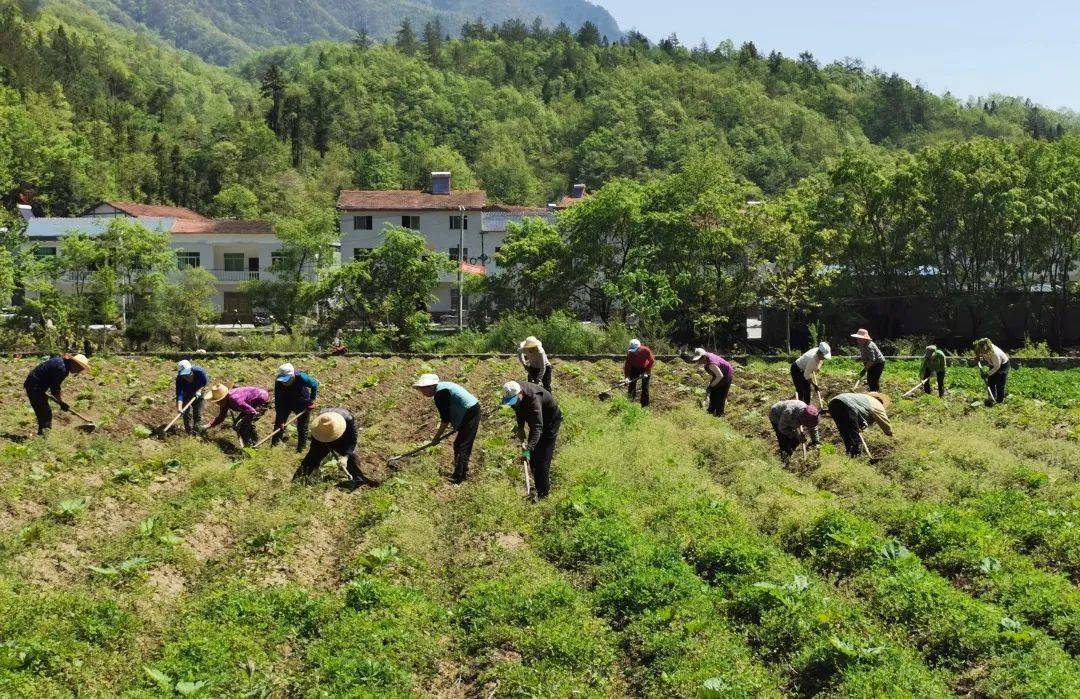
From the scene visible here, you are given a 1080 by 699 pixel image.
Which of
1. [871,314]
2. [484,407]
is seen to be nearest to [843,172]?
[871,314]

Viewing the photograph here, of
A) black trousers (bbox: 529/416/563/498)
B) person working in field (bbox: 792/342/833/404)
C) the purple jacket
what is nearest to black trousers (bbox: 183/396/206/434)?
the purple jacket

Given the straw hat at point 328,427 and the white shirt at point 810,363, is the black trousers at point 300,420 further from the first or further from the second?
the white shirt at point 810,363

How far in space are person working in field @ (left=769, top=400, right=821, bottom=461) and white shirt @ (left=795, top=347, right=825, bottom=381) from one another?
1.92 m

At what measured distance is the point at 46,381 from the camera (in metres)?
16.6

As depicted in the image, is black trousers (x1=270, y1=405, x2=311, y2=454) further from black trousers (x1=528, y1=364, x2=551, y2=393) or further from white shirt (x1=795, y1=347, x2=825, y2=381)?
white shirt (x1=795, y1=347, x2=825, y2=381)

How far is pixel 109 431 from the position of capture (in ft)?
57.1

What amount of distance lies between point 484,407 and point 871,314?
26518 millimetres

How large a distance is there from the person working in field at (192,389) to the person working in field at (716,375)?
8190mm

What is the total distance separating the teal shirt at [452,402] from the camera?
1280 centimetres

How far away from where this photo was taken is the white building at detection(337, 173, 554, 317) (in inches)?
2422

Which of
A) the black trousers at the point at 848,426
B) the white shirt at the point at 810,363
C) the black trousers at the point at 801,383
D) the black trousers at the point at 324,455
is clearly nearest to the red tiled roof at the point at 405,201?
the black trousers at the point at 801,383

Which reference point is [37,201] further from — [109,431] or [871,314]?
[109,431]

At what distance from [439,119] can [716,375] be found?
123509mm

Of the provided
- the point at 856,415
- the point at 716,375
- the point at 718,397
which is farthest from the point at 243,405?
the point at 856,415
